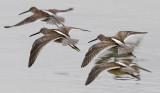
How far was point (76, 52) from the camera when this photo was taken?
2406 cm

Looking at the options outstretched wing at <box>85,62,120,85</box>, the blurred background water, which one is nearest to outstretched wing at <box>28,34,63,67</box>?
the blurred background water

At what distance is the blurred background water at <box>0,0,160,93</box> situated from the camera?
20641 mm

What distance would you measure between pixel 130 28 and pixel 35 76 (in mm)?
Result: 5973

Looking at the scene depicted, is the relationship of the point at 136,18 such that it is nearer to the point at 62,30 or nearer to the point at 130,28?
the point at 130,28


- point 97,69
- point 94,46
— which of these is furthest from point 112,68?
point 94,46

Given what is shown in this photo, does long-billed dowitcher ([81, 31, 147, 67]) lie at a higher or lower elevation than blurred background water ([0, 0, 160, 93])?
higher

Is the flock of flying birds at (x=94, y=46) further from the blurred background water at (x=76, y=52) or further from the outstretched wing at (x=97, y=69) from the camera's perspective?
the blurred background water at (x=76, y=52)

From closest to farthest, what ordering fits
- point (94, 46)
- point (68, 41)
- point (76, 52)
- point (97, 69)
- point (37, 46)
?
1. point (97, 69)
2. point (94, 46)
3. point (37, 46)
4. point (68, 41)
5. point (76, 52)

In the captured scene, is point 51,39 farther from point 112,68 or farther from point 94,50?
point 112,68

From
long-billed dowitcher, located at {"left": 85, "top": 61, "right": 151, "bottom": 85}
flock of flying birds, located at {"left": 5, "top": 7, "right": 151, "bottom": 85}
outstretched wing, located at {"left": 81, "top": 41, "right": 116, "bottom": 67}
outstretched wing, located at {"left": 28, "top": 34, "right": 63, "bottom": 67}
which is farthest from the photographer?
outstretched wing, located at {"left": 28, "top": 34, "right": 63, "bottom": 67}

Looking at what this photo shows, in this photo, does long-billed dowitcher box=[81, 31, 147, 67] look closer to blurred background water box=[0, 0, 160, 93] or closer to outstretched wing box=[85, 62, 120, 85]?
outstretched wing box=[85, 62, 120, 85]

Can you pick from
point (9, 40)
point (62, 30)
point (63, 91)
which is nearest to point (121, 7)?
point (9, 40)

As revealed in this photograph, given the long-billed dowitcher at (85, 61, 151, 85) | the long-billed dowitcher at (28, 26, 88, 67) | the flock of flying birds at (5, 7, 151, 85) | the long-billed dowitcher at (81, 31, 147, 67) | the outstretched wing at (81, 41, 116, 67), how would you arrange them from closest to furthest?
the long-billed dowitcher at (85, 61, 151, 85)
the flock of flying birds at (5, 7, 151, 85)
the outstretched wing at (81, 41, 116, 67)
the long-billed dowitcher at (81, 31, 147, 67)
the long-billed dowitcher at (28, 26, 88, 67)

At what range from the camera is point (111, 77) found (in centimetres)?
2148
